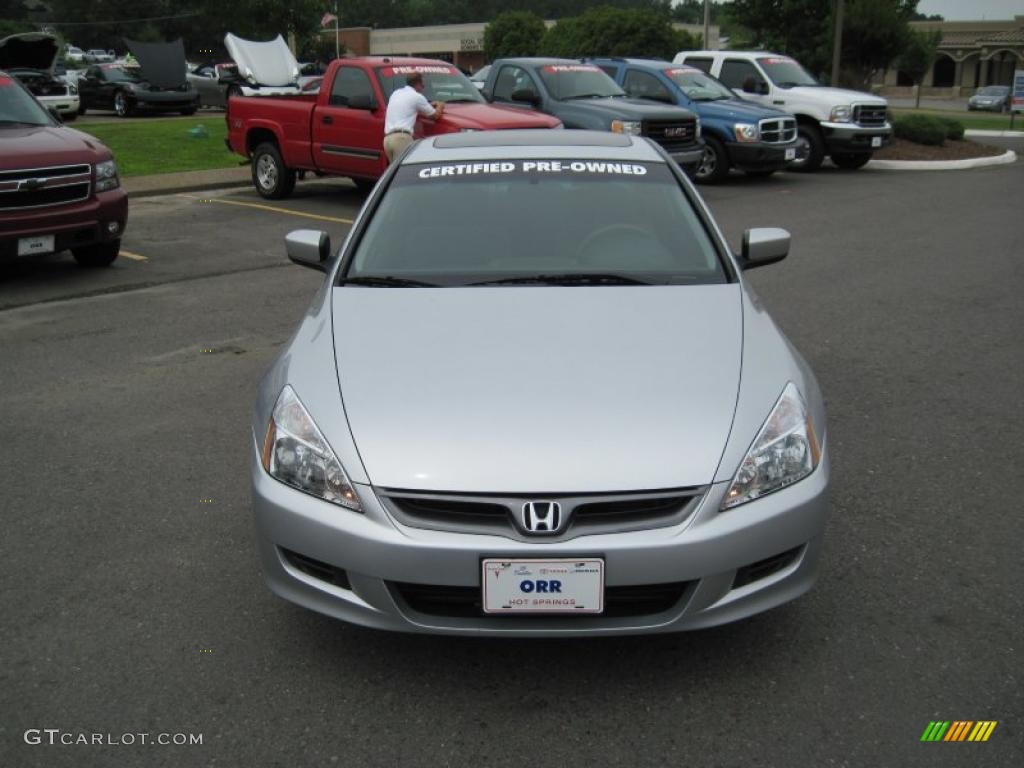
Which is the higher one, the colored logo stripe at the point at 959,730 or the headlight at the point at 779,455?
the headlight at the point at 779,455

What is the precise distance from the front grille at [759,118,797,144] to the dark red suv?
1064 cm

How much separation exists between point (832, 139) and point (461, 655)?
56.8 ft

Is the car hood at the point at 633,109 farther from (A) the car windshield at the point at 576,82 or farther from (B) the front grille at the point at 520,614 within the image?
(B) the front grille at the point at 520,614

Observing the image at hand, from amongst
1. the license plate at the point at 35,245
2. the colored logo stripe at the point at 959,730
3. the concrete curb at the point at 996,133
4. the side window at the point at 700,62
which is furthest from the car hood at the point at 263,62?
the concrete curb at the point at 996,133

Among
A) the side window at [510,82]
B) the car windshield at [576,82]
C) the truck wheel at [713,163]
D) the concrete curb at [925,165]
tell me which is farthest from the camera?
the concrete curb at [925,165]

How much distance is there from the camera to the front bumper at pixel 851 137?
1855cm

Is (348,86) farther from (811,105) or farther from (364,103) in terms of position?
(811,105)

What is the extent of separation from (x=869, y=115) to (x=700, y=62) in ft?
11.2

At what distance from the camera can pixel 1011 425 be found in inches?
220

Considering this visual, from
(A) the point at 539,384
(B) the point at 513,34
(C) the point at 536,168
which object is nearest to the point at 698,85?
(C) the point at 536,168

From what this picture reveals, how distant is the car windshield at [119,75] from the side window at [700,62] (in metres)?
17.7

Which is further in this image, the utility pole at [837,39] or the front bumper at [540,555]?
the utility pole at [837,39]

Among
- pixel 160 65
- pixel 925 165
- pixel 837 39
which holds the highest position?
pixel 837 39

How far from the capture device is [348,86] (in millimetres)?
13969
